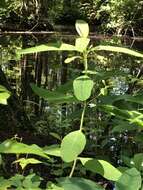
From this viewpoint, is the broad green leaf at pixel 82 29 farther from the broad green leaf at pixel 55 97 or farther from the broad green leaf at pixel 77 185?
the broad green leaf at pixel 77 185

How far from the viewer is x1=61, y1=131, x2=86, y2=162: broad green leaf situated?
105 cm

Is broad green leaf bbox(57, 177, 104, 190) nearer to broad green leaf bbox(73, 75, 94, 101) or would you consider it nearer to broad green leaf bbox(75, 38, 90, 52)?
broad green leaf bbox(73, 75, 94, 101)

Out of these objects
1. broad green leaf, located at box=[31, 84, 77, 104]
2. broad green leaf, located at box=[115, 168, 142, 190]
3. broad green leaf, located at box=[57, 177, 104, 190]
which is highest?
broad green leaf, located at box=[31, 84, 77, 104]

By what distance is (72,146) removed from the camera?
1.06m

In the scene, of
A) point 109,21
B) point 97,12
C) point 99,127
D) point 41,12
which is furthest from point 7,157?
point 97,12

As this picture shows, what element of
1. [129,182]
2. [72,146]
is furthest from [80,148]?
[129,182]

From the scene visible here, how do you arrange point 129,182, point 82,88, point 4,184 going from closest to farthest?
point 129,182, point 82,88, point 4,184

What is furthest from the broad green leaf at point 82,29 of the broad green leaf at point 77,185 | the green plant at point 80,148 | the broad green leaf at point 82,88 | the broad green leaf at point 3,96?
the broad green leaf at point 77,185

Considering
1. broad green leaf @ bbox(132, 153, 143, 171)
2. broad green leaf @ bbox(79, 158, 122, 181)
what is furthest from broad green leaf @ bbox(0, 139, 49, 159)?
broad green leaf @ bbox(132, 153, 143, 171)

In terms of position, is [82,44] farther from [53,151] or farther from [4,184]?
[4,184]

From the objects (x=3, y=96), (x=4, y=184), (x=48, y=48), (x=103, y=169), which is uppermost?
(x=48, y=48)

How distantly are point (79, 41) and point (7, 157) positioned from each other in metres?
2.02

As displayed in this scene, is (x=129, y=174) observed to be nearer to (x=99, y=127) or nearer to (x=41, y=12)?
(x=99, y=127)

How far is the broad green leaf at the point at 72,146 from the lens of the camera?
1.05 metres
